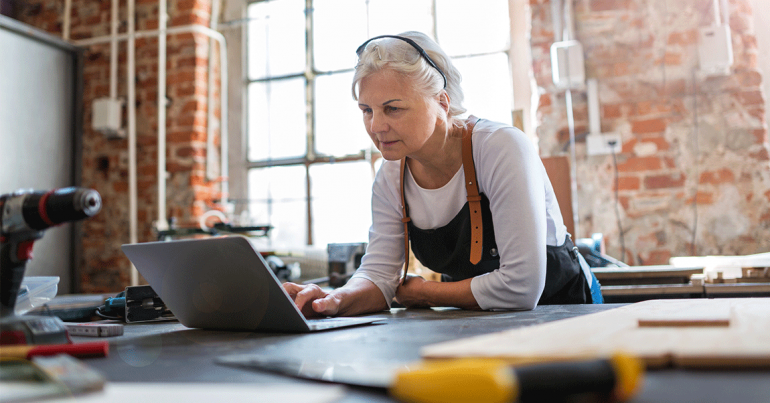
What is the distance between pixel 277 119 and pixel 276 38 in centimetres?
53

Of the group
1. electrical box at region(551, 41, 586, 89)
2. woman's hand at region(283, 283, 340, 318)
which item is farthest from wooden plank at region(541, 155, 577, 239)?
woman's hand at region(283, 283, 340, 318)

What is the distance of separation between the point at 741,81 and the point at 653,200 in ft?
2.24

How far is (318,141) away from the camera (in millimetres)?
3846

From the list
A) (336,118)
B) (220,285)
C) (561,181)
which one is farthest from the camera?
(336,118)

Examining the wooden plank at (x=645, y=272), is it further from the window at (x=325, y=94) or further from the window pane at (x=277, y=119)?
the window pane at (x=277, y=119)

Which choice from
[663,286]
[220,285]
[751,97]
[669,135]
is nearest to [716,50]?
[751,97]

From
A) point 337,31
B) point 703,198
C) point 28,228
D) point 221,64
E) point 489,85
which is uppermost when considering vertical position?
point 337,31

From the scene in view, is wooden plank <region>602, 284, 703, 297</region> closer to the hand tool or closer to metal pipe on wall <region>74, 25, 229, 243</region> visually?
the hand tool

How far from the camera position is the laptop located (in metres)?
0.83

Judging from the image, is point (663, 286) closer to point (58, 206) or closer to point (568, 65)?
point (568, 65)

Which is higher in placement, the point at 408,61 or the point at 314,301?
the point at 408,61

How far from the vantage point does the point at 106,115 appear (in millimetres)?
3730

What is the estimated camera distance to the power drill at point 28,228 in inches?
26.5

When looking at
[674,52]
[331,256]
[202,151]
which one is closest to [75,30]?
[202,151]
